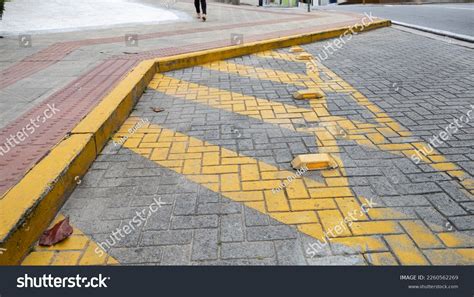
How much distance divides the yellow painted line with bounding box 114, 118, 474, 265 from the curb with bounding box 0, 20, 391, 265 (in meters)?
0.35

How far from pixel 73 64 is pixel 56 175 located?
3.81 metres

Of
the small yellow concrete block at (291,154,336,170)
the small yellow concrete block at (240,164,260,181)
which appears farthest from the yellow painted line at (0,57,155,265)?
the small yellow concrete block at (291,154,336,170)

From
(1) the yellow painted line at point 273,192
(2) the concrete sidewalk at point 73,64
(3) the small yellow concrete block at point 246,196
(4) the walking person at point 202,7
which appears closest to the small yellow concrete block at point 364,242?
(1) the yellow painted line at point 273,192

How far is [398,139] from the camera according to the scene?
3.68 meters

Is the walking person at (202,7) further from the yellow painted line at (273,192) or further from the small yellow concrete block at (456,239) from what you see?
the small yellow concrete block at (456,239)

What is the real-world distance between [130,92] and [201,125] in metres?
1.11

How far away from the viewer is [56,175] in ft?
9.00

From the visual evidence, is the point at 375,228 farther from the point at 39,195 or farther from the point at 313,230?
the point at 39,195

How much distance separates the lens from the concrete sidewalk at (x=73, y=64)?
3410mm

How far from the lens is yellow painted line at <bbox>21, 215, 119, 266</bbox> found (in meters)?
2.21

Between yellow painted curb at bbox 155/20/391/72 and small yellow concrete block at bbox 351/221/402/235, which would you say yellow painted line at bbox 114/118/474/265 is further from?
yellow painted curb at bbox 155/20/391/72

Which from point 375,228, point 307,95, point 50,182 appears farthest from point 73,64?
point 375,228
